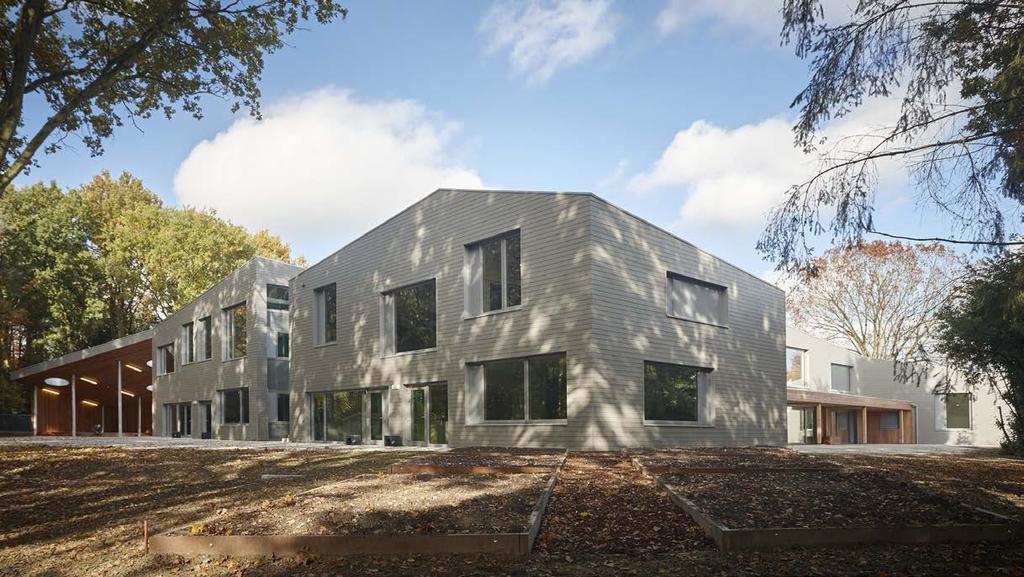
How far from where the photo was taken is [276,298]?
2830 cm

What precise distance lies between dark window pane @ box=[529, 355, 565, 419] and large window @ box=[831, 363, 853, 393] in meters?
25.1

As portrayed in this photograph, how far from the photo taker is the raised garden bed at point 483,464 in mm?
11195

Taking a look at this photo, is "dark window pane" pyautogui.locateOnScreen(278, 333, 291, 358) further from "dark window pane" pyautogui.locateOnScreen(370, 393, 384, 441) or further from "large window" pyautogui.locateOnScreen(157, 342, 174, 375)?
"large window" pyautogui.locateOnScreen(157, 342, 174, 375)

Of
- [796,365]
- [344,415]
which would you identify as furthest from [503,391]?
[796,365]

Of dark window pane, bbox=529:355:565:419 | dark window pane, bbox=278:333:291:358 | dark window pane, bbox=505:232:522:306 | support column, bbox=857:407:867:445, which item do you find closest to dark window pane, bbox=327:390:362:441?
dark window pane, bbox=278:333:291:358

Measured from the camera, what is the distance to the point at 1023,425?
60.7 feet

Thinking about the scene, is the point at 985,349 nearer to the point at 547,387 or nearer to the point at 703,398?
the point at 703,398

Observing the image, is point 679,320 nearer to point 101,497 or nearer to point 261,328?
point 101,497

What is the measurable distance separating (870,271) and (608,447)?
27.0m

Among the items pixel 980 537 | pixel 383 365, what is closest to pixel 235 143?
pixel 383 365

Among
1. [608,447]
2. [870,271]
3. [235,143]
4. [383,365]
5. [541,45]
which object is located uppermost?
[235,143]

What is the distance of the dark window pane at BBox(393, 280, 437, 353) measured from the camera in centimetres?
2073

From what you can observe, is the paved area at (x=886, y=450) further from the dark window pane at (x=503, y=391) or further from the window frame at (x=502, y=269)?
the window frame at (x=502, y=269)

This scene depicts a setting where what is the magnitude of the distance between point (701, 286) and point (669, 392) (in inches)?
136
